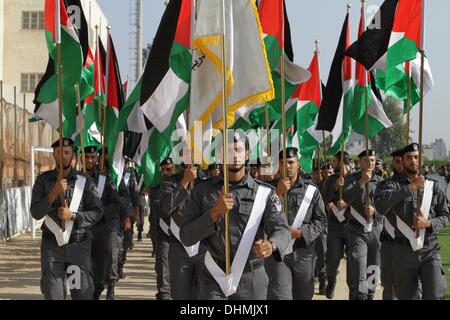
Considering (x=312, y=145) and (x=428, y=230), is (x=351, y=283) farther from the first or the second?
(x=312, y=145)

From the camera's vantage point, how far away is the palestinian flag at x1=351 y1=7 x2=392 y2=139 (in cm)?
1234

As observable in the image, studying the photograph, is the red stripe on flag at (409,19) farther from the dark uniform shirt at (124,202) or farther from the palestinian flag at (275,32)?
the dark uniform shirt at (124,202)

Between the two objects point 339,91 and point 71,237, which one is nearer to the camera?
point 71,237

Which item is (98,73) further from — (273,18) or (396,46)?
(396,46)

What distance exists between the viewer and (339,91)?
1312cm

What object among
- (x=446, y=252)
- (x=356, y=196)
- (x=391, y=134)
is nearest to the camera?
(x=356, y=196)

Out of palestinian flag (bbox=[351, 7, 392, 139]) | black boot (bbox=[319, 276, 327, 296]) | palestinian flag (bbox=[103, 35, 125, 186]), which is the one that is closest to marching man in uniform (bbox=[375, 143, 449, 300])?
palestinian flag (bbox=[351, 7, 392, 139])

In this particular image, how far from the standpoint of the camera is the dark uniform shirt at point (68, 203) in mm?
8695

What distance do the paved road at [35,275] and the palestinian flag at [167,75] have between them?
149 inches

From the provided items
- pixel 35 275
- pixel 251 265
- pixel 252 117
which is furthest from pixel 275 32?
pixel 35 275

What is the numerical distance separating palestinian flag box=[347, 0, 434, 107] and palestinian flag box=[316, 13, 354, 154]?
1093mm

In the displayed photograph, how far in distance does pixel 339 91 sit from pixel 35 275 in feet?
20.3

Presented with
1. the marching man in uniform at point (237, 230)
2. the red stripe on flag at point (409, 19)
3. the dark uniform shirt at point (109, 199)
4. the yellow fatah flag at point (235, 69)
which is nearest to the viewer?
the marching man in uniform at point (237, 230)

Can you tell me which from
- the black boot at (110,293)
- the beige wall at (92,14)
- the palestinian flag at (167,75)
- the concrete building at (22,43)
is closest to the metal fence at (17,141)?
the black boot at (110,293)
